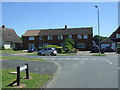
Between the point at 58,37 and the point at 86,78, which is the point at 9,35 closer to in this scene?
the point at 58,37

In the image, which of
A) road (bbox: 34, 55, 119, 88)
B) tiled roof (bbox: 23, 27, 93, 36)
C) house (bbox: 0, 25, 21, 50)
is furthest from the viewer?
house (bbox: 0, 25, 21, 50)

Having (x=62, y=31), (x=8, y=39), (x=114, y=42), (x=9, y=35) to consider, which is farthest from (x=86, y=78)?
(x=9, y=35)

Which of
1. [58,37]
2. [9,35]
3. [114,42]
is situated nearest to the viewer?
[114,42]

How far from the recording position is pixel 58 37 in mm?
65375

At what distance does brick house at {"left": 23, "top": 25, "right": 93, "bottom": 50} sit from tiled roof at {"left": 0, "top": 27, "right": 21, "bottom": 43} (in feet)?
15.5

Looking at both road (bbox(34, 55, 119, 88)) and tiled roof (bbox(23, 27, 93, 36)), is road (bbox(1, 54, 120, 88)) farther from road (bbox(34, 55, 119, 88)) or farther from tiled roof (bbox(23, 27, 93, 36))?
tiled roof (bbox(23, 27, 93, 36))

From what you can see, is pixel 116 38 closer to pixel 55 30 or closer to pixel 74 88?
pixel 55 30

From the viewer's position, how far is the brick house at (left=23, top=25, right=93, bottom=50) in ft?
208

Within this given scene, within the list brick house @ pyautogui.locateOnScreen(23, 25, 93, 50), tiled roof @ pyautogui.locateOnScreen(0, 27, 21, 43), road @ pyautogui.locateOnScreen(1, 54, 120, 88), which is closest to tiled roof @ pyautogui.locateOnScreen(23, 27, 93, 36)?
brick house @ pyautogui.locateOnScreen(23, 25, 93, 50)

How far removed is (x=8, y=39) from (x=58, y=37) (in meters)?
16.0

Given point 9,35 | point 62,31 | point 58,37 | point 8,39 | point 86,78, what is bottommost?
point 86,78

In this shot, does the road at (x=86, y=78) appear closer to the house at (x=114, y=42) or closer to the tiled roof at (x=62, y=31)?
the house at (x=114, y=42)

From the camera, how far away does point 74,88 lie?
8969mm

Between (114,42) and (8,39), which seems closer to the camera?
(114,42)
